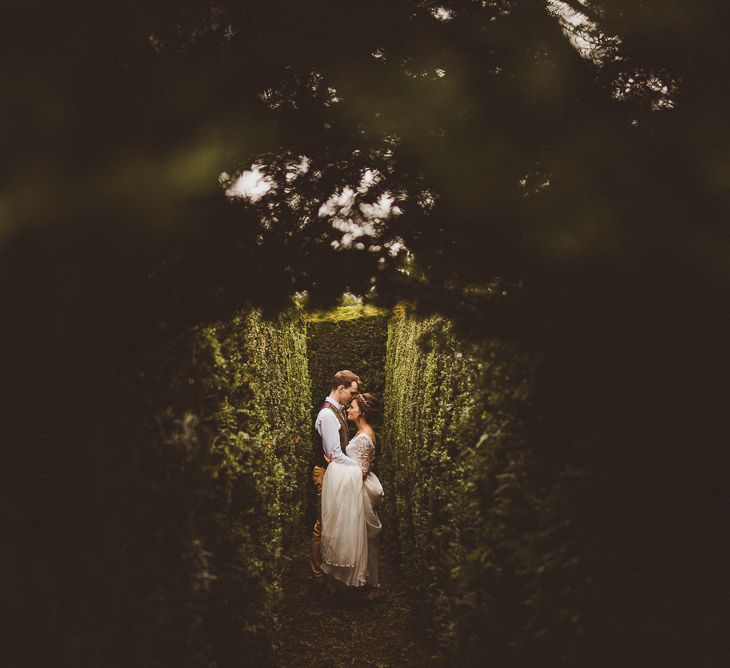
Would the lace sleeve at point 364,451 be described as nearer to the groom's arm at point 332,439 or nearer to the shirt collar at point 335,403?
the groom's arm at point 332,439

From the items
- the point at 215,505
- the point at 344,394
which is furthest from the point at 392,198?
the point at 344,394

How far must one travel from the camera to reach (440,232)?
243 cm

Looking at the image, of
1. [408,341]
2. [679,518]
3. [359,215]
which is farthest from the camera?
[408,341]

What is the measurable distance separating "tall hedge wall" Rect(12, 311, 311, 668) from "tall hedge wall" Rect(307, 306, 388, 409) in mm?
6367

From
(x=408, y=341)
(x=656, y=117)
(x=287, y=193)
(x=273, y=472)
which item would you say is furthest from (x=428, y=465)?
(x=656, y=117)

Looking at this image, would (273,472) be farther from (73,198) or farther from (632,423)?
(73,198)

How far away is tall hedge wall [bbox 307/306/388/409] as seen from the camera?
1070 centimetres

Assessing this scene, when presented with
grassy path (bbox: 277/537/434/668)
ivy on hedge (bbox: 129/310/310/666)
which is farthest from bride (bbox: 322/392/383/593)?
ivy on hedge (bbox: 129/310/310/666)

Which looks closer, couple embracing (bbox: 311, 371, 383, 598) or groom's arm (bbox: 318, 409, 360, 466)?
couple embracing (bbox: 311, 371, 383, 598)

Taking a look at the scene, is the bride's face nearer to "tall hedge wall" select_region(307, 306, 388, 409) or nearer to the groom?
the groom

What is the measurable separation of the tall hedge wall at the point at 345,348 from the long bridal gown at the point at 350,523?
4.12 meters

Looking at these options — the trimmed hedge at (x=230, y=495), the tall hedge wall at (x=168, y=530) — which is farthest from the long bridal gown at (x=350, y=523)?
the tall hedge wall at (x=168, y=530)

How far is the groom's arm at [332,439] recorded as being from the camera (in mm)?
6652

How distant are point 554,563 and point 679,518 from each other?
509 mm
